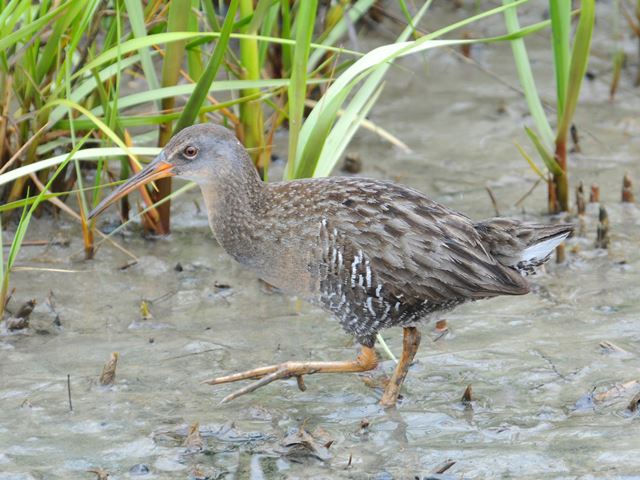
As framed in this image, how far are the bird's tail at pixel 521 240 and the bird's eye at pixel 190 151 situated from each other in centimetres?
111

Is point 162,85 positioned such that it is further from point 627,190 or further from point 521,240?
point 627,190

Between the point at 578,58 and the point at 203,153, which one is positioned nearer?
the point at 203,153

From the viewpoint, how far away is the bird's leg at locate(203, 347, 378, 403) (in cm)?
416

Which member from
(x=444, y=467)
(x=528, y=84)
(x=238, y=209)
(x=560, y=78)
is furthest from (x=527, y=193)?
(x=444, y=467)

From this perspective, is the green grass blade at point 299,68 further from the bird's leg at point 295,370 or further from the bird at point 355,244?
the bird's leg at point 295,370

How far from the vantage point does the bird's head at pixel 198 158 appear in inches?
169

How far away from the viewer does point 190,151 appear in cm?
430

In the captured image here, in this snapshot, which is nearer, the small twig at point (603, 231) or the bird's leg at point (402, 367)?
the bird's leg at point (402, 367)

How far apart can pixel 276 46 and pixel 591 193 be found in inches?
71.5

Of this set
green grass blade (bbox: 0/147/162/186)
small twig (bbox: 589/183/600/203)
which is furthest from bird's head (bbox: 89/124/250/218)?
small twig (bbox: 589/183/600/203)

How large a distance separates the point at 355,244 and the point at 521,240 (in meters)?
0.65

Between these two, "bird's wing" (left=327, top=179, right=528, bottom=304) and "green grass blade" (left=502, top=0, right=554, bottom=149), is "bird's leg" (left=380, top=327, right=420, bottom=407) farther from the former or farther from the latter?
"green grass blade" (left=502, top=0, right=554, bottom=149)

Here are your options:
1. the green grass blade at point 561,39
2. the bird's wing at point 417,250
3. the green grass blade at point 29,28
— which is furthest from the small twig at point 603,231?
the green grass blade at point 29,28

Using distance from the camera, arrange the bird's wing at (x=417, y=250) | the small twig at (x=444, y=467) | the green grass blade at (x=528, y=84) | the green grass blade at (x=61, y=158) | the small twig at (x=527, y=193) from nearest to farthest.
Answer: the small twig at (x=444, y=467)
the bird's wing at (x=417, y=250)
the green grass blade at (x=61, y=158)
the green grass blade at (x=528, y=84)
the small twig at (x=527, y=193)
